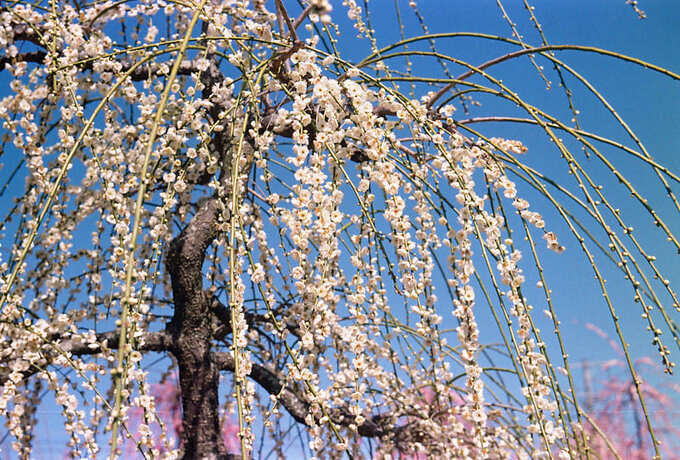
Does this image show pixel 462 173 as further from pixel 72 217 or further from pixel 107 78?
pixel 72 217

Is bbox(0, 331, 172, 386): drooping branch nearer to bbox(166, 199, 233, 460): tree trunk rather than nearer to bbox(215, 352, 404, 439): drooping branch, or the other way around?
bbox(166, 199, 233, 460): tree trunk

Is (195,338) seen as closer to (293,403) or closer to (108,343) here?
(108,343)

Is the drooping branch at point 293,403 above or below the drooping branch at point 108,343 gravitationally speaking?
below

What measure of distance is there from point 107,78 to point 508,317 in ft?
4.84

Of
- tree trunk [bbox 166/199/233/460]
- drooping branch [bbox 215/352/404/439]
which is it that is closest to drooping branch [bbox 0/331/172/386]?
tree trunk [bbox 166/199/233/460]

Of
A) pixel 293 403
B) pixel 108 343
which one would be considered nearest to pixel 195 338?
pixel 108 343

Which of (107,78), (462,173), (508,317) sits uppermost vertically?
(107,78)

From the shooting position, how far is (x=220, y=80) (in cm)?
223

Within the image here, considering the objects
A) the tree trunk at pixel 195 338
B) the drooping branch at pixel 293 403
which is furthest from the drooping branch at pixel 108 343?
the drooping branch at pixel 293 403

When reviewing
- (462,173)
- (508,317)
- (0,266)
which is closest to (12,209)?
(0,266)

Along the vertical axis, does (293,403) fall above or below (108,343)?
below

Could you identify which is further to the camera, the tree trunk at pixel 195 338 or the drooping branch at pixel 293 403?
the drooping branch at pixel 293 403

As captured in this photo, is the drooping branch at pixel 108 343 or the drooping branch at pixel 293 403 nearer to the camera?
the drooping branch at pixel 108 343

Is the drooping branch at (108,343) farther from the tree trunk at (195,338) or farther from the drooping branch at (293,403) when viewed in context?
the drooping branch at (293,403)
